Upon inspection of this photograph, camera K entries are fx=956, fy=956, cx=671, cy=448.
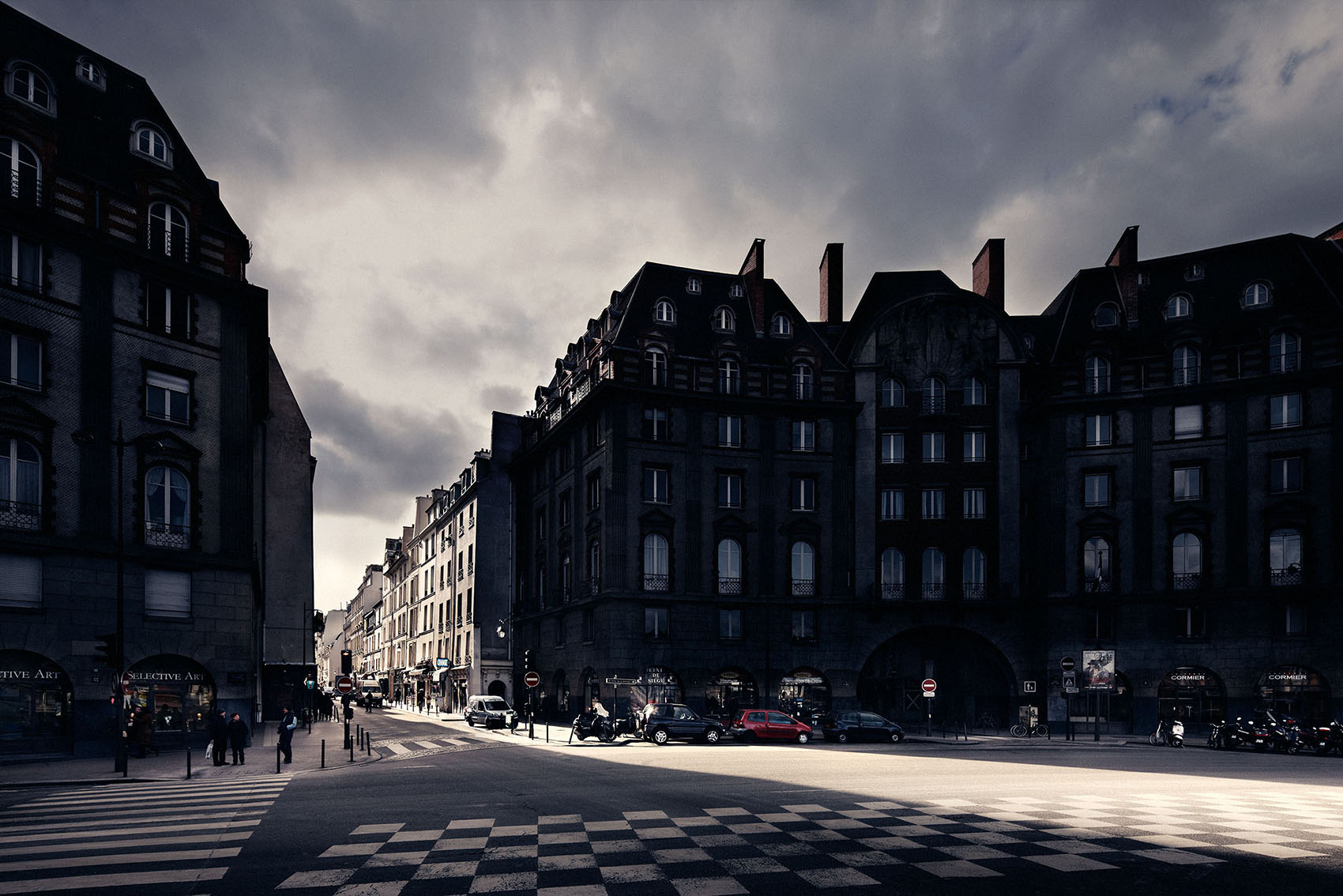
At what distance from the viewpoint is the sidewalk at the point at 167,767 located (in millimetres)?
22719

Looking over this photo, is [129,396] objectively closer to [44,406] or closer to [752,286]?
[44,406]

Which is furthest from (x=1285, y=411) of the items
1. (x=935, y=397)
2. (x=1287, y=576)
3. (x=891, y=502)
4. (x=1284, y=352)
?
(x=891, y=502)

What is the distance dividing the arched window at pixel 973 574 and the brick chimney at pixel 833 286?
52.8ft

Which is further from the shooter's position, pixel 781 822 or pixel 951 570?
pixel 951 570

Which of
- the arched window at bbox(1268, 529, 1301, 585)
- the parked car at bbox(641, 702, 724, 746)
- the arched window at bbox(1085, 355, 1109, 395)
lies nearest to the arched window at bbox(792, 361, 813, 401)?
the arched window at bbox(1085, 355, 1109, 395)

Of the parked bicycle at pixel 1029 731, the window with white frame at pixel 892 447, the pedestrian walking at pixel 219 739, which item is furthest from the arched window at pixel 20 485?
the parked bicycle at pixel 1029 731

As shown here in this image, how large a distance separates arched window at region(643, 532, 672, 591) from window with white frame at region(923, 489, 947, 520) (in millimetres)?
14438

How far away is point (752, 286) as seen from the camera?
2149 inches

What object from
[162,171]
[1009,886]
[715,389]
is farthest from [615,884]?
[715,389]

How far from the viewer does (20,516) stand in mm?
29359

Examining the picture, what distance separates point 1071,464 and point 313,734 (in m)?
41.5

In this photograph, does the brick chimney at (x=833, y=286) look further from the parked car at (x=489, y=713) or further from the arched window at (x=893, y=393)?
the parked car at (x=489, y=713)

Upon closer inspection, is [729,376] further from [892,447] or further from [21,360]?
[21,360]

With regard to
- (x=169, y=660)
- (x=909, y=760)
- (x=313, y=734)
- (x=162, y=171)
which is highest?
(x=162, y=171)
